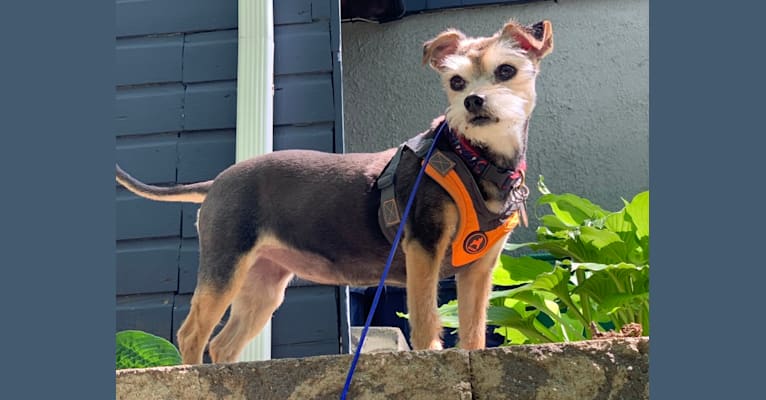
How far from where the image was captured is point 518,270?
276 cm

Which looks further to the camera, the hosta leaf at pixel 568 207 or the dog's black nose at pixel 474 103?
the hosta leaf at pixel 568 207

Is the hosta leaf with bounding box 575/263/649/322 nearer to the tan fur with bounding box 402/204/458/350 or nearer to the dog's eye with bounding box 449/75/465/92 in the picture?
the tan fur with bounding box 402/204/458/350

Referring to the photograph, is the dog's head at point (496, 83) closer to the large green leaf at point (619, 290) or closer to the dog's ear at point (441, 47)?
the dog's ear at point (441, 47)

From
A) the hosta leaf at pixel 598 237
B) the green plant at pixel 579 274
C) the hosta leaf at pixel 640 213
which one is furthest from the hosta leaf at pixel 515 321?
the hosta leaf at pixel 640 213

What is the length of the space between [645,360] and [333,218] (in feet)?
2.95

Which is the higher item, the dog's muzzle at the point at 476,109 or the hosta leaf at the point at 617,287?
the dog's muzzle at the point at 476,109

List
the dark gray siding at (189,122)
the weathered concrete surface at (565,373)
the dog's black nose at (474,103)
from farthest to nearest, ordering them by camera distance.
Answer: the dark gray siding at (189,122), the dog's black nose at (474,103), the weathered concrete surface at (565,373)

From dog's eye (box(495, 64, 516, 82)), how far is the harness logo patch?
14.4 inches

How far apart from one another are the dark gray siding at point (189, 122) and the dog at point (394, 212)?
13 cm

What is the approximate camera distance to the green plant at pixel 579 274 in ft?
8.87

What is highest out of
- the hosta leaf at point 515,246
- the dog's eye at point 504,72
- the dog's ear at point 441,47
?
the dog's ear at point 441,47

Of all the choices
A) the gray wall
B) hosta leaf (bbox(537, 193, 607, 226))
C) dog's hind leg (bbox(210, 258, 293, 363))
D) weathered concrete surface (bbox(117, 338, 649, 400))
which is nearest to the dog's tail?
dog's hind leg (bbox(210, 258, 293, 363))

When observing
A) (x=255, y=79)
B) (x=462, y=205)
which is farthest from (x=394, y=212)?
(x=255, y=79)

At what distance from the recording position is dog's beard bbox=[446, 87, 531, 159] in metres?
2.13
